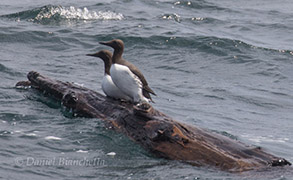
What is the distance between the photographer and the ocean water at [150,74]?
7973 mm

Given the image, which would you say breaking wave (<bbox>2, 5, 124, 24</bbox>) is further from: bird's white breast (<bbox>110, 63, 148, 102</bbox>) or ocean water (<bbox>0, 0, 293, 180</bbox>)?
bird's white breast (<bbox>110, 63, 148, 102</bbox>)

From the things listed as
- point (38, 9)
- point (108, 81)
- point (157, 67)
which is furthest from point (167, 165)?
point (38, 9)

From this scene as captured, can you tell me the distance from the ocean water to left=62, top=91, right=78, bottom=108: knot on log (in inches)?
9.6

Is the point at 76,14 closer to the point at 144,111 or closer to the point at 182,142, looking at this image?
the point at 144,111

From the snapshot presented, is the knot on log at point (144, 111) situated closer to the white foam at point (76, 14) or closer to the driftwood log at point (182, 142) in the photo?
the driftwood log at point (182, 142)

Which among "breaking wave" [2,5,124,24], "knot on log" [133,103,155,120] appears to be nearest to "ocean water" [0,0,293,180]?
"breaking wave" [2,5,124,24]

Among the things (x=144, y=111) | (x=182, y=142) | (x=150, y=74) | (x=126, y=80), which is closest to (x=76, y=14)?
(x=150, y=74)

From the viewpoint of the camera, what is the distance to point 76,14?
21.2 m

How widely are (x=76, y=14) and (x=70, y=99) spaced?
478 inches

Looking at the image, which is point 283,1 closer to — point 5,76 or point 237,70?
point 237,70

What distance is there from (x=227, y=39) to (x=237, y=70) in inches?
105

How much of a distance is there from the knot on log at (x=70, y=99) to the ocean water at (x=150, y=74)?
243 mm

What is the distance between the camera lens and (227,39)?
18516 mm

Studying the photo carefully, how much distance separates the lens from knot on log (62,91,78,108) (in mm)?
9398
